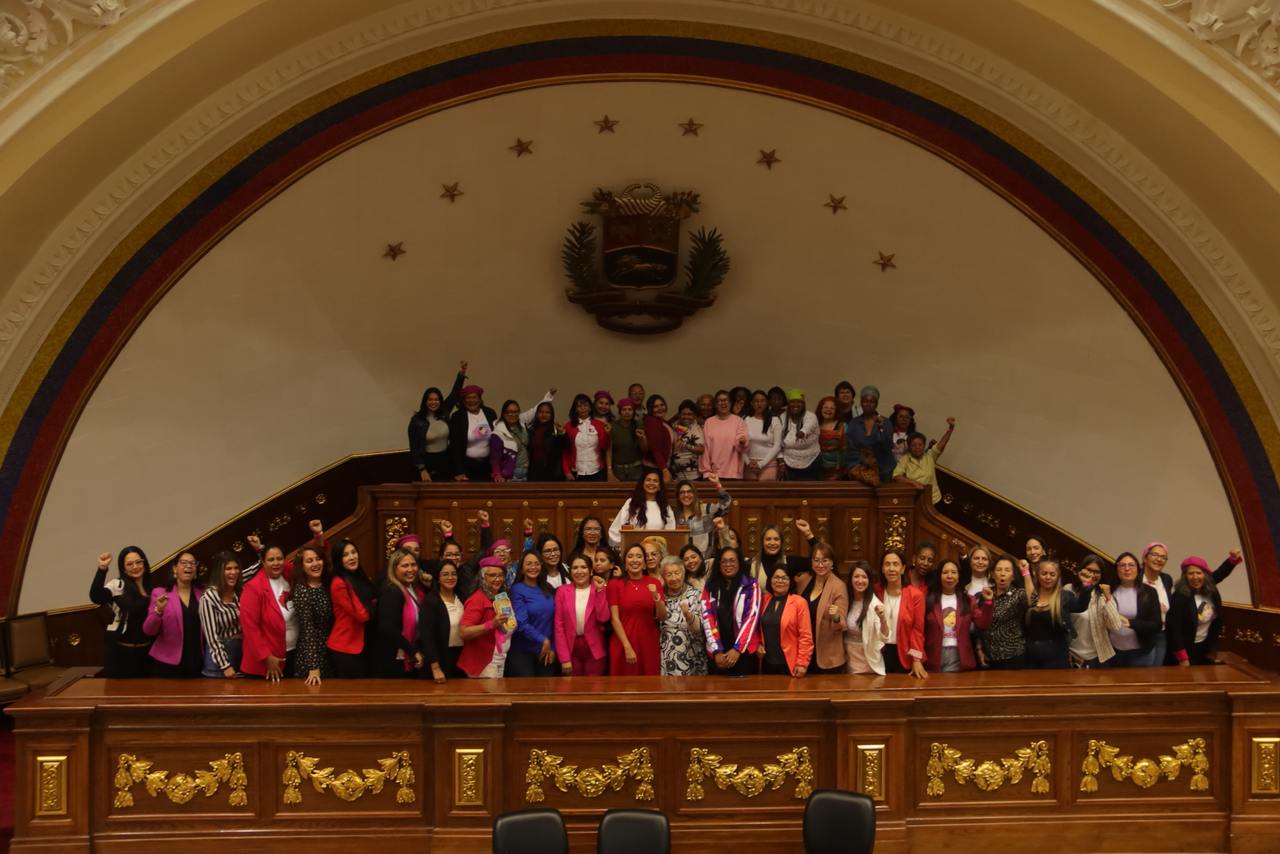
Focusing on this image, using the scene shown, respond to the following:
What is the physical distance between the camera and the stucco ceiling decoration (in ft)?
30.1

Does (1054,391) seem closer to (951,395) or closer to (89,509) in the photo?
(951,395)

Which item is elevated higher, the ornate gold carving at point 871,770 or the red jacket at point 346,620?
the red jacket at point 346,620

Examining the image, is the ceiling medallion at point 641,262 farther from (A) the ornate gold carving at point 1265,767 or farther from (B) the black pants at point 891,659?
(A) the ornate gold carving at point 1265,767

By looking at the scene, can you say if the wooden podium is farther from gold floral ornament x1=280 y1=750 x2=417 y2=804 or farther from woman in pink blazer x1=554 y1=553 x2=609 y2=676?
gold floral ornament x1=280 y1=750 x2=417 y2=804

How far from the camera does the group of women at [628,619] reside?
693 centimetres

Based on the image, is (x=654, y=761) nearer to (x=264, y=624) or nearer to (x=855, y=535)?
(x=264, y=624)

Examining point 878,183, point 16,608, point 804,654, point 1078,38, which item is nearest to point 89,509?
point 16,608

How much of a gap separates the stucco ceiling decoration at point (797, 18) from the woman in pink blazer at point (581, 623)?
4.53m

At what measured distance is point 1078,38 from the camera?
8.32 meters

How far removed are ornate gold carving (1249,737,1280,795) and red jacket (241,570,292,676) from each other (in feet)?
16.6

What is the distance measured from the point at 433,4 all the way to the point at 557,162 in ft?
6.63

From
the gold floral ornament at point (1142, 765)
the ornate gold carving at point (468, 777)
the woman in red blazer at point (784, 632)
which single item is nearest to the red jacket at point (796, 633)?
the woman in red blazer at point (784, 632)

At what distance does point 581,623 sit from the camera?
7.20 m

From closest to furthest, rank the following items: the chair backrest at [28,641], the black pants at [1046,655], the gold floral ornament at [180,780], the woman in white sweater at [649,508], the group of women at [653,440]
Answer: the gold floral ornament at [180,780]
the black pants at [1046,655]
the woman in white sweater at [649,508]
the chair backrest at [28,641]
the group of women at [653,440]
